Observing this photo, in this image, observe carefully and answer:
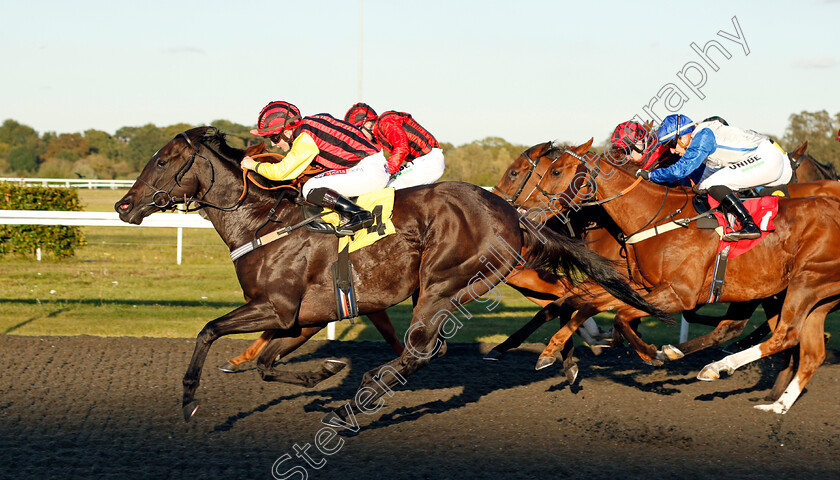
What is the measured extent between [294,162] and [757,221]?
292 cm

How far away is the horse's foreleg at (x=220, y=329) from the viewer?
13.5ft

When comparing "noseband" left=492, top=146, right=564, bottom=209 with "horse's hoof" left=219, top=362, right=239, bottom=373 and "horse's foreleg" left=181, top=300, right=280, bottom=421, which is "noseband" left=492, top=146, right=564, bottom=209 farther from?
"horse's hoof" left=219, top=362, right=239, bottom=373

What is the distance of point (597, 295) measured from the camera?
5.12 meters

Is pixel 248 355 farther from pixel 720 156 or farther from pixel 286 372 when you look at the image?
pixel 720 156

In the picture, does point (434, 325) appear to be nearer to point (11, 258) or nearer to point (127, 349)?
point (127, 349)

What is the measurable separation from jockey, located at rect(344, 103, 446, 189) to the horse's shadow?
1469mm

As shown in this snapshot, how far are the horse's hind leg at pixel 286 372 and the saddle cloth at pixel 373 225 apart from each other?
2.31ft

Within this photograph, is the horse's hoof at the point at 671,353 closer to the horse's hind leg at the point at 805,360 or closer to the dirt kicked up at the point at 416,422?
the dirt kicked up at the point at 416,422

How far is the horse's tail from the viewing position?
15.6ft

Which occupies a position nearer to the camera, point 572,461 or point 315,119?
point 572,461

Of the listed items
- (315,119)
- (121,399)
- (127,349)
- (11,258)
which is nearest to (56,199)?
(11,258)

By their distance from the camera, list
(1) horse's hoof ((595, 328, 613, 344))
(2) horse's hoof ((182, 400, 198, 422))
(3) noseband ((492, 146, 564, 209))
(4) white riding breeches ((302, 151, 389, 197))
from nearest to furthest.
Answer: (2) horse's hoof ((182, 400, 198, 422)), (4) white riding breeches ((302, 151, 389, 197)), (3) noseband ((492, 146, 564, 209)), (1) horse's hoof ((595, 328, 613, 344))

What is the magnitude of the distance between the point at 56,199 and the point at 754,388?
36.2 ft

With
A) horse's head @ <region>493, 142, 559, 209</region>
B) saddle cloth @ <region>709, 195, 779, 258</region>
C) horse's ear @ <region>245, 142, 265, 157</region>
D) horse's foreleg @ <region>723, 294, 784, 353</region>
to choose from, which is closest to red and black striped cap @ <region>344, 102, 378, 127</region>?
horse's head @ <region>493, 142, 559, 209</region>
